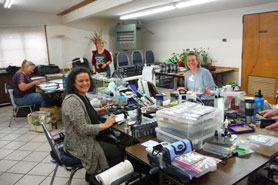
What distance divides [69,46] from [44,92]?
359cm

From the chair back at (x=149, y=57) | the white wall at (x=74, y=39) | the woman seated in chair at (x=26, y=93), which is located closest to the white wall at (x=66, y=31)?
the white wall at (x=74, y=39)

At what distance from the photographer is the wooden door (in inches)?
204

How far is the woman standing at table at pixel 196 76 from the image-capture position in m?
3.40

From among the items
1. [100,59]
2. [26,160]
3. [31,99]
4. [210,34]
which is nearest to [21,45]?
[100,59]

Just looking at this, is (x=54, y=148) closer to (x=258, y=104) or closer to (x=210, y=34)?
(x=258, y=104)

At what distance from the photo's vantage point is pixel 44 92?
14.0 ft

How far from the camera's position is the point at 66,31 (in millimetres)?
7383

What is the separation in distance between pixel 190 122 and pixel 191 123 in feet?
0.04

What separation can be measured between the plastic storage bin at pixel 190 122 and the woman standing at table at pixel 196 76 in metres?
1.61

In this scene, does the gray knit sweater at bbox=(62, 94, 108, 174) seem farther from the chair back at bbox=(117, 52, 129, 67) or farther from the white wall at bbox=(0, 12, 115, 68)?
the white wall at bbox=(0, 12, 115, 68)

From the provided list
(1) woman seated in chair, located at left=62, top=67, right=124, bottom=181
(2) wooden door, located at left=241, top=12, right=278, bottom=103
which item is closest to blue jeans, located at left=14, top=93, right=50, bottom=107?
(1) woman seated in chair, located at left=62, top=67, right=124, bottom=181

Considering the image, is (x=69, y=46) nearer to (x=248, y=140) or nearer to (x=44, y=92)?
(x=44, y=92)

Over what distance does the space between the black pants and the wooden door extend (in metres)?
4.60

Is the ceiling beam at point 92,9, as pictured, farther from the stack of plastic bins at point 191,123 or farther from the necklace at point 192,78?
the stack of plastic bins at point 191,123
